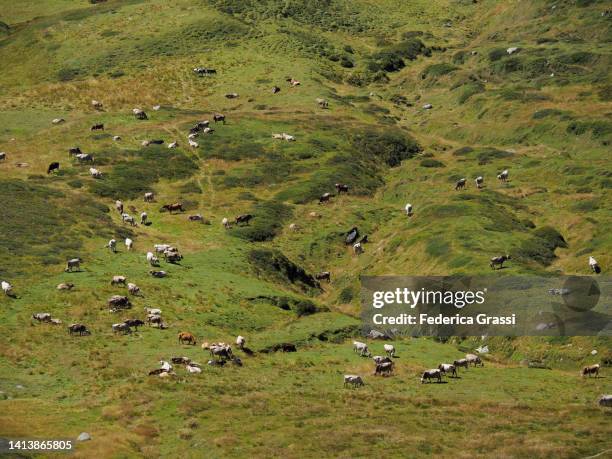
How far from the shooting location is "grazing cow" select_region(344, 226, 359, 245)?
99250mm

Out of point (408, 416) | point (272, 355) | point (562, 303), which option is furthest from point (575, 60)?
point (408, 416)

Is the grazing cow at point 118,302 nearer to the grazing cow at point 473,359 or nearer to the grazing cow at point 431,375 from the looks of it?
the grazing cow at point 431,375

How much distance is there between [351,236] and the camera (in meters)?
99.6

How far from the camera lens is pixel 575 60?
15462 cm

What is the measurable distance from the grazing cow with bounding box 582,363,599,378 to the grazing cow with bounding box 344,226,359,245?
4472 cm

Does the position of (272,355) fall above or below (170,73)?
below

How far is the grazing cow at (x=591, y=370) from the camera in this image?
186 ft

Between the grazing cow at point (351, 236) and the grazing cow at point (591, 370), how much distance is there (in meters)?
44.7

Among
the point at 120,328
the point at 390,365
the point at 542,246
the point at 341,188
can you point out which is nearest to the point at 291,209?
the point at 341,188

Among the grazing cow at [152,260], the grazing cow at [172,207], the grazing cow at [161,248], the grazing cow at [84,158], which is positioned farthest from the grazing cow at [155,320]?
the grazing cow at [84,158]

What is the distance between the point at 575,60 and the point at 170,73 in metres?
73.3

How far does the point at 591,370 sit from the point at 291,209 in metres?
54.1

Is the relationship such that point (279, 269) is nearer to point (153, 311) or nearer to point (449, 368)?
point (153, 311)

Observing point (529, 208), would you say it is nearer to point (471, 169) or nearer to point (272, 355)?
point (471, 169)
